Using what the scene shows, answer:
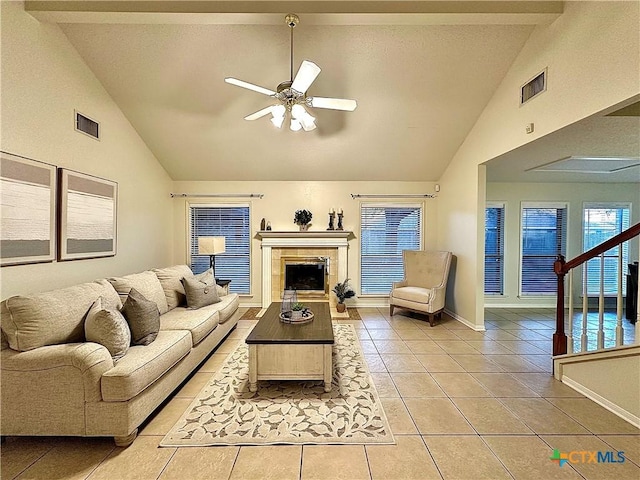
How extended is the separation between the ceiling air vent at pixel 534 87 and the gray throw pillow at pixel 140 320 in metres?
4.30

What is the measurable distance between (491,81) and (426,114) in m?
0.87

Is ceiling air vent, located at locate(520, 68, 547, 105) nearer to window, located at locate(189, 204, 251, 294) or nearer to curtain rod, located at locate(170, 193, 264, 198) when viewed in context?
curtain rod, located at locate(170, 193, 264, 198)

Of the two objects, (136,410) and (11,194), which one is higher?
(11,194)

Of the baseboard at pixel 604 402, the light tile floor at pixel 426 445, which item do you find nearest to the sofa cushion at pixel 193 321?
the light tile floor at pixel 426 445

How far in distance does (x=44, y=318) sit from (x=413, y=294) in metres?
4.51

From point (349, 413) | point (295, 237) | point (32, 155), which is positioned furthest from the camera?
point (295, 237)

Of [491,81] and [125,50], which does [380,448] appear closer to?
[491,81]

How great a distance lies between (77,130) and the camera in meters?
3.46

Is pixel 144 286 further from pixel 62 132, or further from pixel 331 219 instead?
pixel 331 219

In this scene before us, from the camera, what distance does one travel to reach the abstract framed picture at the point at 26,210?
2.63m

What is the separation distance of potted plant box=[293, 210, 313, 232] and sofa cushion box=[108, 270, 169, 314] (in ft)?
8.90

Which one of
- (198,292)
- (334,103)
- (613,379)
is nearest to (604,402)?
(613,379)

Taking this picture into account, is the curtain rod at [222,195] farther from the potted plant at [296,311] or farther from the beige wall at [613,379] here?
the beige wall at [613,379]

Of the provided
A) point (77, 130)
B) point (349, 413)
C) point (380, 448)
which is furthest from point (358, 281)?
point (77, 130)
